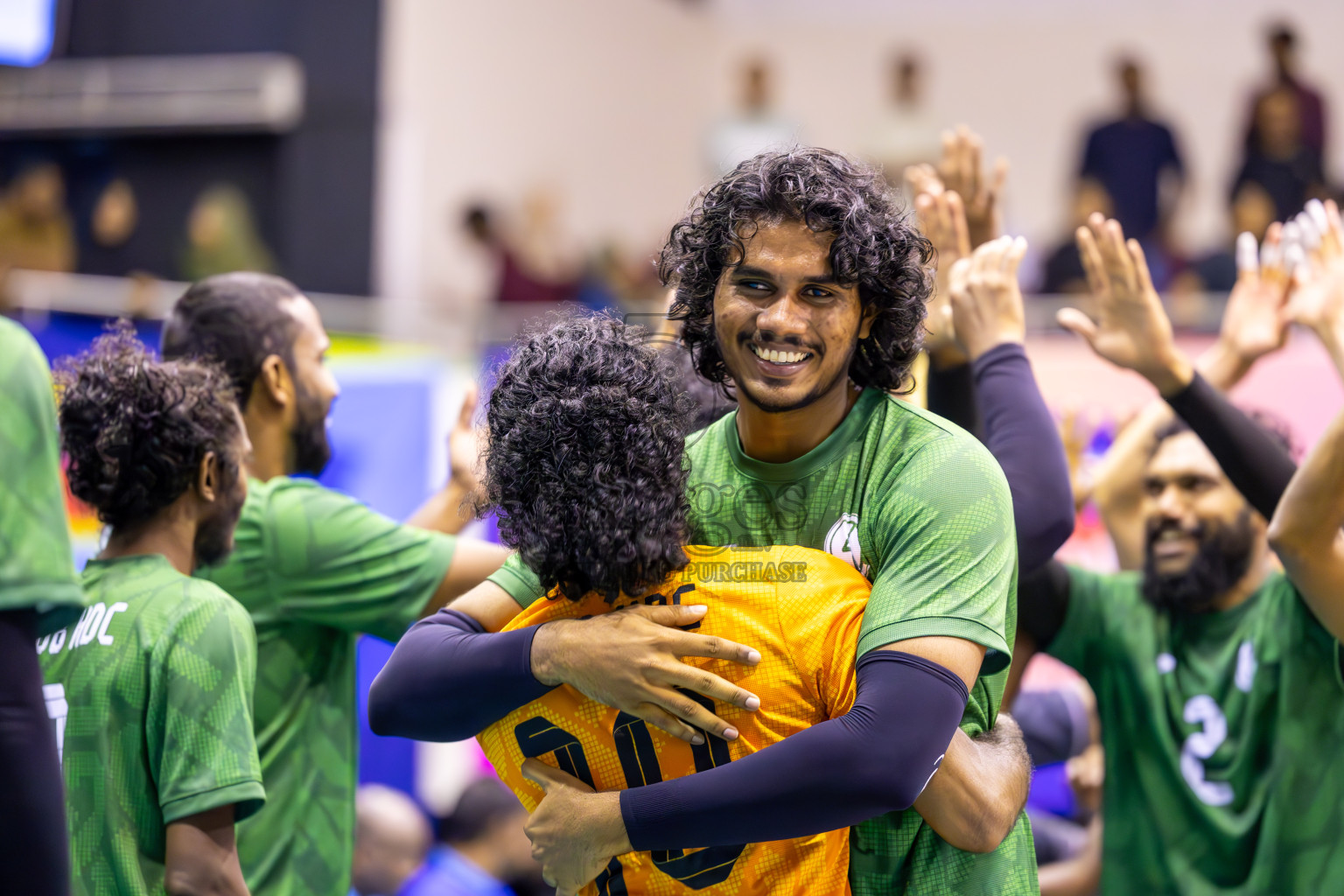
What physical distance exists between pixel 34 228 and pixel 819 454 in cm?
791

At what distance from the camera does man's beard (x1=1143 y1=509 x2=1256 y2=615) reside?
335 cm

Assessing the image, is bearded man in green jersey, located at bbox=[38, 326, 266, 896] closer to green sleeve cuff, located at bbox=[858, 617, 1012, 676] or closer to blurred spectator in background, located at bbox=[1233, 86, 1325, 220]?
green sleeve cuff, located at bbox=[858, 617, 1012, 676]

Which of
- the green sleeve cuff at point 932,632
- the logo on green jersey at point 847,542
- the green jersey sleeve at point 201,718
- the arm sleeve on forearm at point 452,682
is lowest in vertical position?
the green jersey sleeve at point 201,718

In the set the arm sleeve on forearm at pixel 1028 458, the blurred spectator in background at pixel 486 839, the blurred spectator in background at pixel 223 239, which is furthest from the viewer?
the blurred spectator in background at pixel 223 239

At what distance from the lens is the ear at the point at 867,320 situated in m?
2.15

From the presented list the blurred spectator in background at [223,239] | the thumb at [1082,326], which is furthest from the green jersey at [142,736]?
the blurred spectator in background at [223,239]

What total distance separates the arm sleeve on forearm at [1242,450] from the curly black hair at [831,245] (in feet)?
3.40

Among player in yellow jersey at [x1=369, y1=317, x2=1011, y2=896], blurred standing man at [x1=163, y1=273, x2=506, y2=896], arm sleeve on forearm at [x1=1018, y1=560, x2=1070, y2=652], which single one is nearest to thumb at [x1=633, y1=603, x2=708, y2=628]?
player in yellow jersey at [x1=369, y1=317, x2=1011, y2=896]

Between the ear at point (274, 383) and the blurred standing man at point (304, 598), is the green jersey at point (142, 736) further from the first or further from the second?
the ear at point (274, 383)

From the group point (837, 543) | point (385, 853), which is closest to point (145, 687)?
point (837, 543)

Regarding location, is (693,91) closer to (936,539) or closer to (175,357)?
(175,357)

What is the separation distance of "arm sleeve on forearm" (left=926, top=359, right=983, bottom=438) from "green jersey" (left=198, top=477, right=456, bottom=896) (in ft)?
3.60

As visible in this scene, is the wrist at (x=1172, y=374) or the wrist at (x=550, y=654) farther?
the wrist at (x=1172, y=374)

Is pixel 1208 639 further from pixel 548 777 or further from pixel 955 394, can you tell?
pixel 548 777
